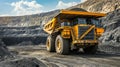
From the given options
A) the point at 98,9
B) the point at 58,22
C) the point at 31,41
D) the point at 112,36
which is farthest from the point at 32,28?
the point at 58,22

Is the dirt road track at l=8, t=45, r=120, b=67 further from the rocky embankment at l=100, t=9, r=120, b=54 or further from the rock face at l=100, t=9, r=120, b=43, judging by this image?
the rock face at l=100, t=9, r=120, b=43

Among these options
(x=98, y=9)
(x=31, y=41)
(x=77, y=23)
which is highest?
(x=98, y=9)

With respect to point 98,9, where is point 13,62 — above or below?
below

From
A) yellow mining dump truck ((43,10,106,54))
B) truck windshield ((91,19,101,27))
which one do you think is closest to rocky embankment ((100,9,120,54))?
truck windshield ((91,19,101,27))

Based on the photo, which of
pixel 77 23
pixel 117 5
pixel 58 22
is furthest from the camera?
pixel 117 5

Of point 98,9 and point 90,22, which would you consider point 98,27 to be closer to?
point 90,22

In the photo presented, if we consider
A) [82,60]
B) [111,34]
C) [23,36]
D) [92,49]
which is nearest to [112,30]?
[111,34]

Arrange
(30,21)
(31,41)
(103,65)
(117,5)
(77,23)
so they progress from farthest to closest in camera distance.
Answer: (30,21), (117,5), (31,41), (77,23), (103,65)

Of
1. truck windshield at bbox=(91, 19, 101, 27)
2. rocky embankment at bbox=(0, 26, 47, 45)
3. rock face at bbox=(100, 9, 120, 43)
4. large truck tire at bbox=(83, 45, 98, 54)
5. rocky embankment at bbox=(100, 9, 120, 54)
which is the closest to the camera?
truck windshield at bbox=(91, 19, 101, 27)

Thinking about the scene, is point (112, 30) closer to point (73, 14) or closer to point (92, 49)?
point (92, 49)

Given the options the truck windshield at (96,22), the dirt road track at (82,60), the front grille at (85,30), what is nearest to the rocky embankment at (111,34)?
the truck windshield at (96,22)

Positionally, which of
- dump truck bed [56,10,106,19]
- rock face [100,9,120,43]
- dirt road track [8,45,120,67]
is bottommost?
dirt road track [8,45,120,67]

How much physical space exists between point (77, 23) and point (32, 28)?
35968 millimetres

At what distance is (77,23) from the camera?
1272cm
